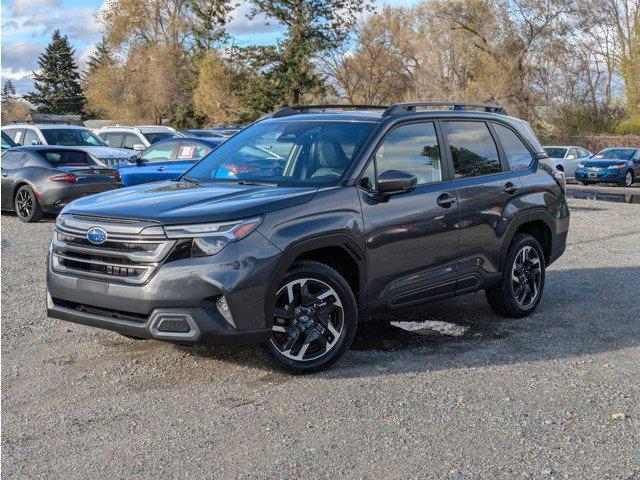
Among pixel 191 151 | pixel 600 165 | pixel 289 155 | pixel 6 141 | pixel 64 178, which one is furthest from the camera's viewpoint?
pixel 600 165

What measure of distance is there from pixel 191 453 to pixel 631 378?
3.05 meters

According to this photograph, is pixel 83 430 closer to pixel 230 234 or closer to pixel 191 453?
pixel 191 453

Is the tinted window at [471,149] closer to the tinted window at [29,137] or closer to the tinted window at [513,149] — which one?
the tinted window at [513,149]

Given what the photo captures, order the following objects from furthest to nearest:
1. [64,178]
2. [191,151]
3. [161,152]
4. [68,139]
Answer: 1. [68,139]
2. [161,152]
3. [191,151]
4. [64,178]

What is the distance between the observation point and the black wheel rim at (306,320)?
5.23 m

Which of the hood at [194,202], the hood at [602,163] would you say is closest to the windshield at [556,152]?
the hood at [602,163]

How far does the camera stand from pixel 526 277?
7.31m

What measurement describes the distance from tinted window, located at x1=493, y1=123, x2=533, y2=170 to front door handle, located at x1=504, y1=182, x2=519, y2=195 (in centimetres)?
22

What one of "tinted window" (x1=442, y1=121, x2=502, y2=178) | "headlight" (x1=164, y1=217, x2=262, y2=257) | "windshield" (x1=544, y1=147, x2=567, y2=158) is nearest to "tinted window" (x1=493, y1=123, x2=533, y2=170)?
"tinted window" (x1=442, y1=121, x2=502, y2=178)

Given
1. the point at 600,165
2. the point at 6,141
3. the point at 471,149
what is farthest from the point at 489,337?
the point at 600,165

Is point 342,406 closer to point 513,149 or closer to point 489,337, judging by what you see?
point 489,337

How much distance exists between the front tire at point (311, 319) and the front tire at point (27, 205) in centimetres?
1069

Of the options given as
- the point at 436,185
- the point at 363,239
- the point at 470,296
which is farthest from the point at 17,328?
the point at 470,296

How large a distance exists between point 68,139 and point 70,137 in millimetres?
101
